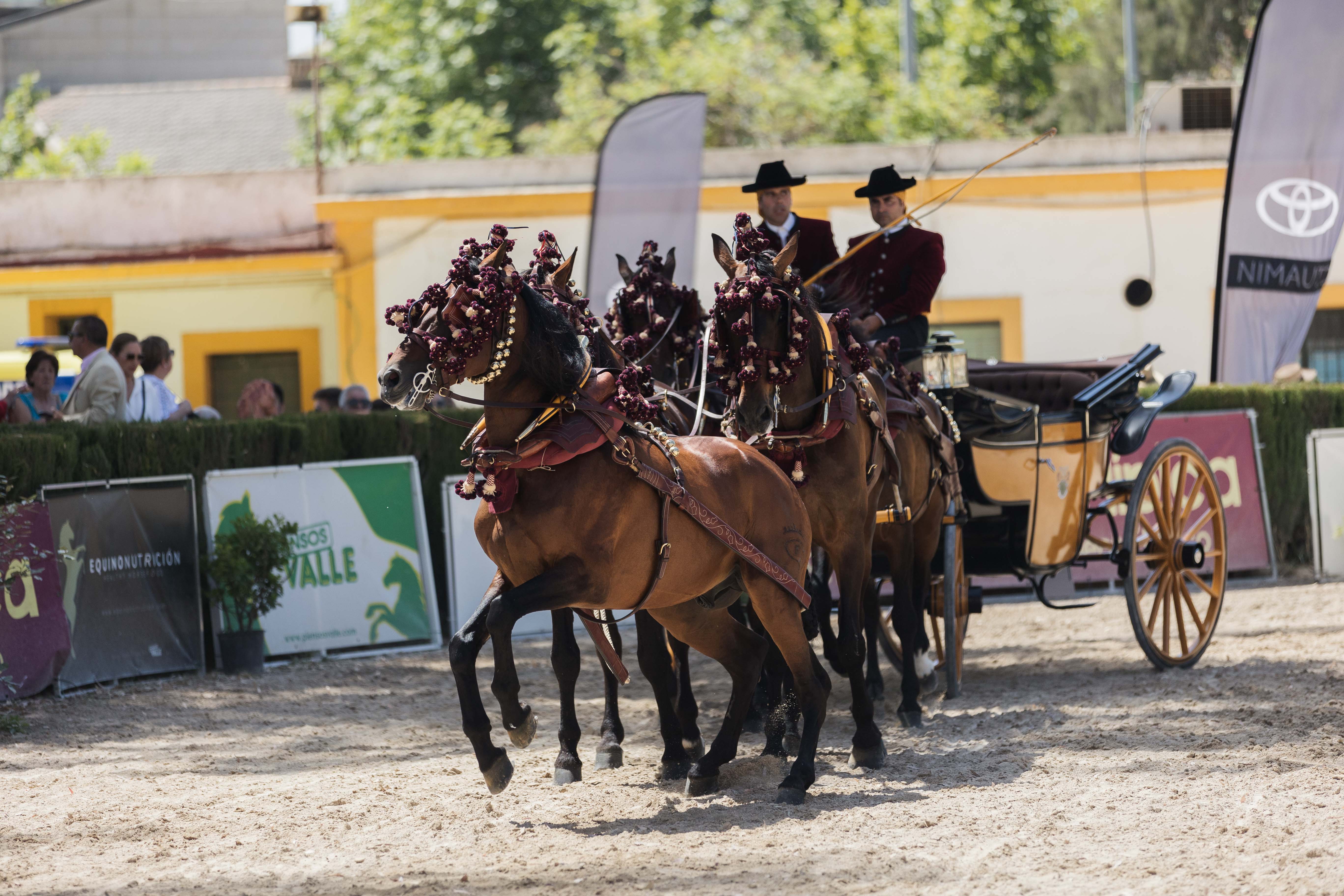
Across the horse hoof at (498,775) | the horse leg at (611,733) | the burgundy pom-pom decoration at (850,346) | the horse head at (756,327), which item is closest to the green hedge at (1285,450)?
the burgundy pom-pom decoration at (850,346)

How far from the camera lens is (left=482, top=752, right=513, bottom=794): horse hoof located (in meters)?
5.25

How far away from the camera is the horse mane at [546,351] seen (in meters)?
5.29

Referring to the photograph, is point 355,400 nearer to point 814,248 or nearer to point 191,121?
point 814,248

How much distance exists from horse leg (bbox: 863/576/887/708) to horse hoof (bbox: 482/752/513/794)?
111 inches

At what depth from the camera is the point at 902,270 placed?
8.18 metres


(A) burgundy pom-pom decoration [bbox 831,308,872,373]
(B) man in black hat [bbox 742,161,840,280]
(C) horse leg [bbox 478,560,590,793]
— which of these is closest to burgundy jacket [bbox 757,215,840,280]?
(B) man in black hat [bbox 742,161,840,280]

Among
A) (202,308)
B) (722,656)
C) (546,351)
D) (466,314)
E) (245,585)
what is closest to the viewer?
(466,314)

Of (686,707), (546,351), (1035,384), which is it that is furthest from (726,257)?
(1035,384)

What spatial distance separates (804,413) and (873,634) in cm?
183

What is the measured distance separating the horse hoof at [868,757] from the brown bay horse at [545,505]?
0.52m

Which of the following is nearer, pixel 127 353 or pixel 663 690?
pixel 663 690

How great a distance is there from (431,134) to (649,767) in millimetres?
27378

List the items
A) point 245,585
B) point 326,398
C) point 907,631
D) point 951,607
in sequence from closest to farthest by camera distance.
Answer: point 907,631
point 951,607
point 245,585
point 326,398

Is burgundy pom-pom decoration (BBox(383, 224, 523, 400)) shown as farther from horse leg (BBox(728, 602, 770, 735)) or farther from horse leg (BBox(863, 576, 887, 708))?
horse leg (BBox(863, 576, 887, 708))
